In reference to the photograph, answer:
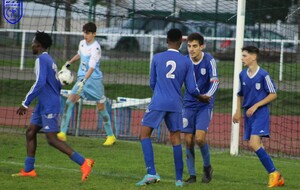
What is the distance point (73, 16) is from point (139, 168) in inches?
382

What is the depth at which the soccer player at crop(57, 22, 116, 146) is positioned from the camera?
14289 millimetres

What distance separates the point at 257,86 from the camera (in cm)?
1085

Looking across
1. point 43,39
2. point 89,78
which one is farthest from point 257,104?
point 89,78

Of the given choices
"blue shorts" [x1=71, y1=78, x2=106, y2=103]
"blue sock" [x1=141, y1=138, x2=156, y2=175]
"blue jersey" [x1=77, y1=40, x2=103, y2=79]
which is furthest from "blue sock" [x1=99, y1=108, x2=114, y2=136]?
"blue sock" [x1=141, y1=138, x2=156, y2=175]

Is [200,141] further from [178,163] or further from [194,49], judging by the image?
[194,49]

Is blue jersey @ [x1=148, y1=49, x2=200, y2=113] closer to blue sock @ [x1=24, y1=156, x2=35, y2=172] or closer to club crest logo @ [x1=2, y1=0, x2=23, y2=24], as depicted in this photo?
blue sock @ [x1=24, y1=156, x2=35, y2=172]

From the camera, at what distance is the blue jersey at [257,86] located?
1082cm

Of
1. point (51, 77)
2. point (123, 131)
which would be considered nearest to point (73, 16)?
point (123, 131)

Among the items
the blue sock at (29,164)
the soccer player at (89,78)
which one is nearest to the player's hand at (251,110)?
the blue sock at (29,164)

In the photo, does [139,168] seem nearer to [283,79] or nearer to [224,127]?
[224,127]

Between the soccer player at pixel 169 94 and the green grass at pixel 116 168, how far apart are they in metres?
0.34

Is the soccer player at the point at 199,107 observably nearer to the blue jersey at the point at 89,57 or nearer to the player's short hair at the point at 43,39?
the player's short hair at the point at 43,39

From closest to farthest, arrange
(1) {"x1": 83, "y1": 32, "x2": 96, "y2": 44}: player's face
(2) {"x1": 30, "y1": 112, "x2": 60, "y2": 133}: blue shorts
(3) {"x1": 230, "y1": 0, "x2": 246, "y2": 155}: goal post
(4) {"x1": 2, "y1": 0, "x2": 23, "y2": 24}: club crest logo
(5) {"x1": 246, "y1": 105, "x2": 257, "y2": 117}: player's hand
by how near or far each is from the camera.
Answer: (2) {"x1": 30, "y1": 112, "x2": 60, "y2": 133}: blue shorts → (5) {"x1": 246, "y1": 105, "x2": 257, "y2": 117}: player's hand → (3) {"x1": 230, "y1": 0, "x2": 246, "y2": 155}: goal post → (1) {"x1": 83, "y1": 32, "x2": 96, "y2": 44}: player's face → (4) {"x1": 2, "y1": 0, "x2": 23, "y2": 24}: club crest logo

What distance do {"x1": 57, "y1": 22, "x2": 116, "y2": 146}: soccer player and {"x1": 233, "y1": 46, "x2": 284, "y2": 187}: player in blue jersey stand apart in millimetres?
4006
